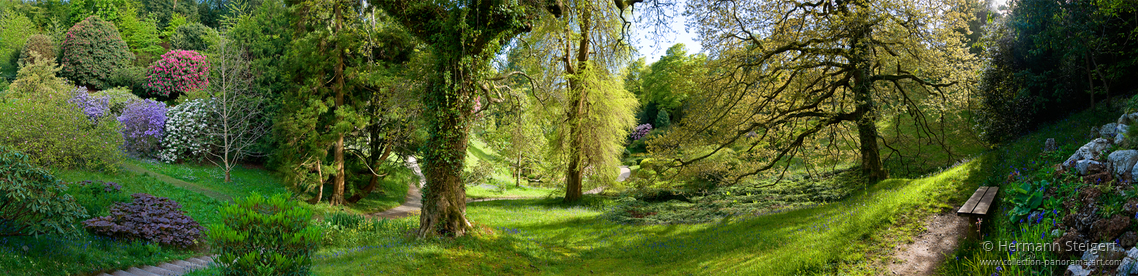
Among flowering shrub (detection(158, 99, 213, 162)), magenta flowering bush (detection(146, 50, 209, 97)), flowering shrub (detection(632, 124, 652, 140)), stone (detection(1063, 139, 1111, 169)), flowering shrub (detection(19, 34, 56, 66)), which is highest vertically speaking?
flowering shrub (detection(19, 34, 56, 66))

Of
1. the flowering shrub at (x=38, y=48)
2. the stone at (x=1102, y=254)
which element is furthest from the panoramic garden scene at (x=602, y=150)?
the flowering shrub at (x=38, y=48)

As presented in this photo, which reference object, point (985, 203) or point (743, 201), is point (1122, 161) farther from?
point (743, 201)

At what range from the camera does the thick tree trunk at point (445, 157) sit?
30.2 ft

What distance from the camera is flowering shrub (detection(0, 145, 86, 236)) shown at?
684 centimetres

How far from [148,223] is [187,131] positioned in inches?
495

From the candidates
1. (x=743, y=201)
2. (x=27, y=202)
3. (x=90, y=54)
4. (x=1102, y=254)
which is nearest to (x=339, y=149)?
(x=27, y=202)

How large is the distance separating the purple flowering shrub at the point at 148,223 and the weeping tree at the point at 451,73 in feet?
15.8

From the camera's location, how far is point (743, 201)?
13.9m

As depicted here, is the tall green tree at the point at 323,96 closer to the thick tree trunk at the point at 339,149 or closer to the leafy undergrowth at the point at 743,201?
the thick tree trunk at the point at 339,149

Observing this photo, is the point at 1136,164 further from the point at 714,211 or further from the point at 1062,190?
the point at 714,211

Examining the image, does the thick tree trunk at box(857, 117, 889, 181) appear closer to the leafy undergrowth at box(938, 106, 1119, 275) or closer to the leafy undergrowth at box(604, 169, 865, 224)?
the leafy undergrowth at box(604, 169, 865, 224)

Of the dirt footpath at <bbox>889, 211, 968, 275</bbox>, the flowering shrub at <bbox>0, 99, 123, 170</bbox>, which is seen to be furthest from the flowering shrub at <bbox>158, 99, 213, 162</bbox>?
the dirt footpath at <bbox>889, 211, 968, 275</bbox>

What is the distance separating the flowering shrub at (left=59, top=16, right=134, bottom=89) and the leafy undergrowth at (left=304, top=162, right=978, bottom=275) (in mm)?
27103

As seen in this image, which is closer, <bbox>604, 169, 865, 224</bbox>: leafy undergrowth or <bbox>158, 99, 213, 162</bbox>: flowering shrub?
<bbox>604, 169, 865, 224</bbox>: leafy undergrowth
